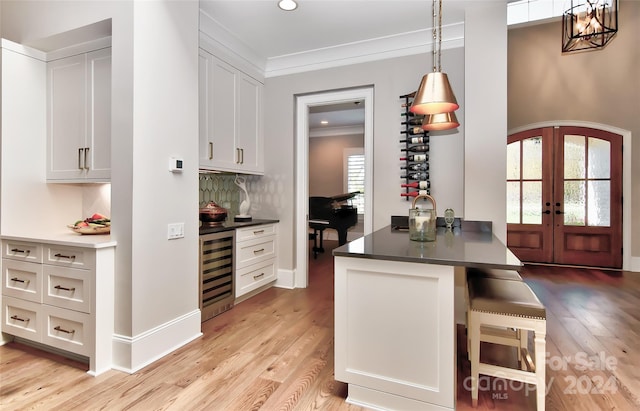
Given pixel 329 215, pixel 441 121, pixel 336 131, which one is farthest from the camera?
pixel 336 131

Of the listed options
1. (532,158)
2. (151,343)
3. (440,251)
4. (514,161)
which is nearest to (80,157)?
(151,343)

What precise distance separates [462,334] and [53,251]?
10.3ft

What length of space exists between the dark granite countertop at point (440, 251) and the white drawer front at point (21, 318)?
2273 millimetres

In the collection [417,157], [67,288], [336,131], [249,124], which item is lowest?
[67,288]

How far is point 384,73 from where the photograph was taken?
364cm

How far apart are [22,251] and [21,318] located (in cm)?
50

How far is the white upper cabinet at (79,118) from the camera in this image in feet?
8.42

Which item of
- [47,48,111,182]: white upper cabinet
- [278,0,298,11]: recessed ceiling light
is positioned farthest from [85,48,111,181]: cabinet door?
[278,0,298,11]: recessed ceiling light

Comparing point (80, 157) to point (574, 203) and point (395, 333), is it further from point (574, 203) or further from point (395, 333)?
point (574, 203)

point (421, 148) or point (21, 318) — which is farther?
point (421, 148)

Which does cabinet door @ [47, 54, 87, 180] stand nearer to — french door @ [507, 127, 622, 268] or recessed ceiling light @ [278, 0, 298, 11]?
recessed ceiling light @ [278, 0, 298, 11]

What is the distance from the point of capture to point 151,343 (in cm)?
235

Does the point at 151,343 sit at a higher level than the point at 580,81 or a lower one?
lower

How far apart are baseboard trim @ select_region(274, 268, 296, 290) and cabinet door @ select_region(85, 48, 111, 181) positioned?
228cm
